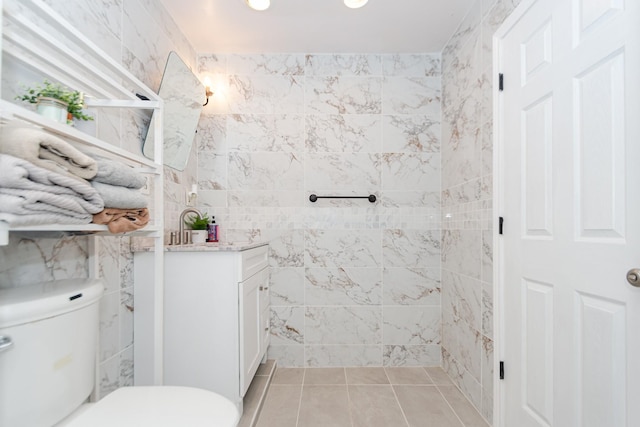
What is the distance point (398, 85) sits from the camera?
2523 millimetres

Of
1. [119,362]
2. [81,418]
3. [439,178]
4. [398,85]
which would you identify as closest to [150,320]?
[119,362]

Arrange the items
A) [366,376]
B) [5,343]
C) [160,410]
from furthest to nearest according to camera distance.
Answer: [366,376] < [160,410] < [5,343]

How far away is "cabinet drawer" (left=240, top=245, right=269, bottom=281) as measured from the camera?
1729 mm

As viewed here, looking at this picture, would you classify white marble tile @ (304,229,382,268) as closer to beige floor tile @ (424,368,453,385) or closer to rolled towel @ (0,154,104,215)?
beige floor tile @ (424,368,453,385)

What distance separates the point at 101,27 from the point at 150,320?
138 centimetres

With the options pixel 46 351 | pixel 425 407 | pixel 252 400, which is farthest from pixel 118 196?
pixel 425 407

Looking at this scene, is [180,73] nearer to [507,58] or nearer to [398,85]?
[398,85]

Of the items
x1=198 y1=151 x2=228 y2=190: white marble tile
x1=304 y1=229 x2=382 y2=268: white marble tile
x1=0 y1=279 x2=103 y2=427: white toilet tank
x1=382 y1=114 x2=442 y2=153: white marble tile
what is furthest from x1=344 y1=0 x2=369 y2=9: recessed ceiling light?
x1=0 y1=279 x2=103 y2=427: white toilet tank

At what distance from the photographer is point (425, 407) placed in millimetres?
1904

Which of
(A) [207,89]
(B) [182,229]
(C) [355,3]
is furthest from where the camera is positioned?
(A) [207,89]

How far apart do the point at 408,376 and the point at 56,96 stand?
242 centimetres

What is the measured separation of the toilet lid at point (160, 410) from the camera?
2.92 feet

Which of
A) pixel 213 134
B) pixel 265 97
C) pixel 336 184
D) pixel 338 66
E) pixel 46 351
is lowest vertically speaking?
pixel 46 351

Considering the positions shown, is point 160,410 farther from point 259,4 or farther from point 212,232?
point 259,4
